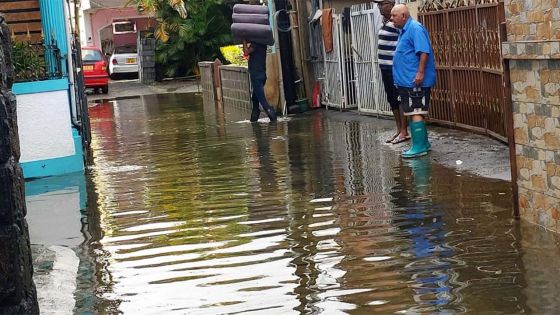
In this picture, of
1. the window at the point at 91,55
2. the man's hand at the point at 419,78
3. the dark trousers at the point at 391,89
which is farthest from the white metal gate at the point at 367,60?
the window at the point at 91,55

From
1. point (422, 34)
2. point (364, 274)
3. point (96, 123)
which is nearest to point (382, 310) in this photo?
point (364, 274)

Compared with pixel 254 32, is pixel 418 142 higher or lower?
lower

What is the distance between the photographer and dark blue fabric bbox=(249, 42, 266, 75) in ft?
67.2

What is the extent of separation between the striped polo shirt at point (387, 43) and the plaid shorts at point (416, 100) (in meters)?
1.48

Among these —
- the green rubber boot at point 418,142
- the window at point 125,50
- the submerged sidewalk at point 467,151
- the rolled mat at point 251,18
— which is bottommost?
the submerged sidewalk at point 467,151

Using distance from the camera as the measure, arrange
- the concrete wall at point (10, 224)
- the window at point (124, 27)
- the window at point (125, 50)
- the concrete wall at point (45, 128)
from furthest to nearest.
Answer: the window at point (124, 27) < the window at point (125, 50) < the concrete wall at point (45, 128) < the concrete wall at point (10, 224)

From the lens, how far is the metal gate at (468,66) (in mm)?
13617

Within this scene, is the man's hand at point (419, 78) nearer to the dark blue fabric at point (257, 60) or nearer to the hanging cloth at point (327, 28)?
the hanging cloth at point (327, 28)

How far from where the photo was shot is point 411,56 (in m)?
12.8

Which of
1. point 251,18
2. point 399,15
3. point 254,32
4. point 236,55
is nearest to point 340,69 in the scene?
point 254,32

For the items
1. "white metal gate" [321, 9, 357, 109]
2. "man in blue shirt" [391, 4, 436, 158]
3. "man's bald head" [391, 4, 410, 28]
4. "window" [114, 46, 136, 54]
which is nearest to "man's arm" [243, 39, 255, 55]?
"white metal gate" [321, 9, 357, 109]

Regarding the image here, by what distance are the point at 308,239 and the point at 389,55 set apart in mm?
6078

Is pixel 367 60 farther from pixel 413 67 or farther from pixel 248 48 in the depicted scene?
pixel 413 67

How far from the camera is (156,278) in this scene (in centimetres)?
779
